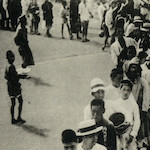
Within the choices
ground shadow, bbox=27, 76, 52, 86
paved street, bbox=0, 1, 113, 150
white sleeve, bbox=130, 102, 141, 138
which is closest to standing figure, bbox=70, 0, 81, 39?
paved street, bbox=0, 1, 113, 150

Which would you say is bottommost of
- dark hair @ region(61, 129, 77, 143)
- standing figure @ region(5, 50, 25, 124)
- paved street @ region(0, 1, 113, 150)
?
paved street @ region(0, 1, 113, 150)

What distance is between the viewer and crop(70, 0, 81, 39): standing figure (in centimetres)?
1567

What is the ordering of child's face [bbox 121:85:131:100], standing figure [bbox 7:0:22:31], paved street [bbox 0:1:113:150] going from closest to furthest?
child's face [bbox 121:85:131:100] → paved street [bbox 0:1:113:150] → standing figure [bbox 7:0:22:31]

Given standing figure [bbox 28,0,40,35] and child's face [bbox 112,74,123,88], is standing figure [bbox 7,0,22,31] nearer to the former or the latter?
standing figure [bbox 28,0,40,35]

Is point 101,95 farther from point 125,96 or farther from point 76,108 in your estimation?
point 76,108

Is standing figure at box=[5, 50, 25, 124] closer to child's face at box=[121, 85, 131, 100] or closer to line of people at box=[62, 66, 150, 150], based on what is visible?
line of people at box=[62, 66, 150, 150]

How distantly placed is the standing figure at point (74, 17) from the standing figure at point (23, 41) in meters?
Result: 4.59

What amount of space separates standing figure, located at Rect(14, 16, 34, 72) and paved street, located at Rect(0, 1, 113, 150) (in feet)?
1.48

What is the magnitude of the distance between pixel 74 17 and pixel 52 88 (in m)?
5.83

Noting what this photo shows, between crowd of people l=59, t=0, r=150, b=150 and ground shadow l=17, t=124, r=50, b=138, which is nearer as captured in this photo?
crowd of people l=59, t=0, r=150, b=150

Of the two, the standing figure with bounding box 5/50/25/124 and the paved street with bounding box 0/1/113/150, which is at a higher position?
the standing figure with bounding box 5/50/25/124

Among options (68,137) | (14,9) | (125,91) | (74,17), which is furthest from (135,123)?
(14,9)

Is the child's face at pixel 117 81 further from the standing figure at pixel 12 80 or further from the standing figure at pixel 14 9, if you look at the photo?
the standing figure at pixel 14 9

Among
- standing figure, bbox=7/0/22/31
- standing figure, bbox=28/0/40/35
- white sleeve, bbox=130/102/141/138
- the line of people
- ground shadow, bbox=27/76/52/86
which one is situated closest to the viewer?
the line of people
